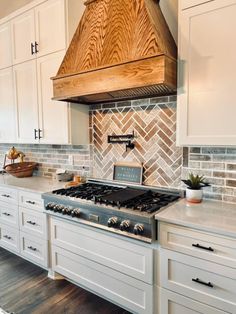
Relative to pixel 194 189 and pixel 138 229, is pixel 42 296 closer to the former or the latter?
pixel 138 229

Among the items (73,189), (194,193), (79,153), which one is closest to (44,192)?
(73,189)

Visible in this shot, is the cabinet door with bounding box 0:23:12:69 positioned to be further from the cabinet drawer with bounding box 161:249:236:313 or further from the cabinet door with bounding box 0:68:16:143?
the cabinet drawer with bounding box 161:249:236:313

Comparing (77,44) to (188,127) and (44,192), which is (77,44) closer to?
(188,127)

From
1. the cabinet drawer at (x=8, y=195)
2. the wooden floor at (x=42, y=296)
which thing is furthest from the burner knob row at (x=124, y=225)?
the cabinet drawer at (x=8, y=195)

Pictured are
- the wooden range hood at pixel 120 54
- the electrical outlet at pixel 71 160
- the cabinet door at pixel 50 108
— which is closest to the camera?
the wooden range hood at pixel 120 54

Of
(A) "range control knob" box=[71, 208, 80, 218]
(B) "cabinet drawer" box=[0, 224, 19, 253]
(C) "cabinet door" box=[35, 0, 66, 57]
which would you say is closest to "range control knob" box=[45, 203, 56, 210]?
(A) "range control knob" box=[71, 208, 80, 218]

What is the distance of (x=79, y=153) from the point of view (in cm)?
275

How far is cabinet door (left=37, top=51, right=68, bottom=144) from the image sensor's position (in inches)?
96.0

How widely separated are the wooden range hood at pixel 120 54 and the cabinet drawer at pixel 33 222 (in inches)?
48.0

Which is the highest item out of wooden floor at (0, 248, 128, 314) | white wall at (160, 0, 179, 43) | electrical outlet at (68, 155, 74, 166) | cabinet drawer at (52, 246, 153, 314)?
white wall at (160, 0, 179, 43)

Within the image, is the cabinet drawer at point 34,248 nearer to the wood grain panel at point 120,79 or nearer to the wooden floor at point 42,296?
the wooden floor at point 42,296

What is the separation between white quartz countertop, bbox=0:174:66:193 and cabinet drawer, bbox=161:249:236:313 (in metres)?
1.39

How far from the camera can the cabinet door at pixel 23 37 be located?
2.63 metres

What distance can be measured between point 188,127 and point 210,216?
626 mm
